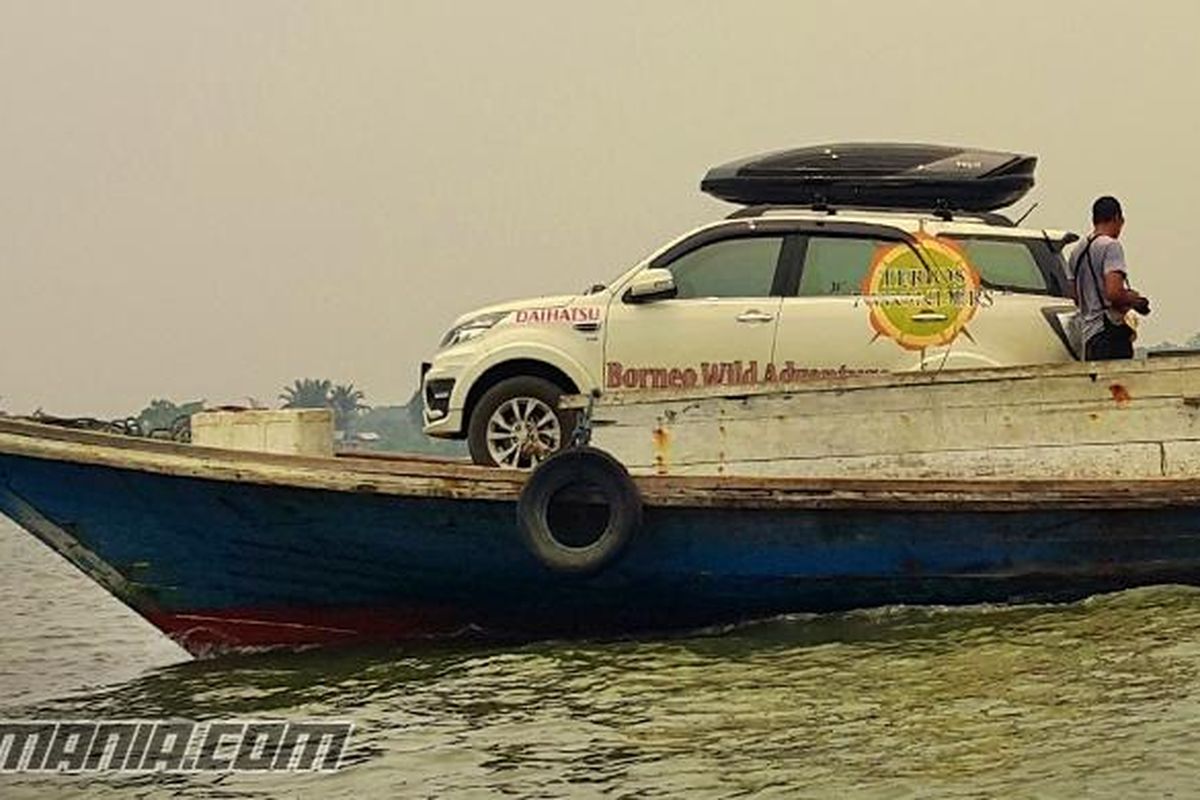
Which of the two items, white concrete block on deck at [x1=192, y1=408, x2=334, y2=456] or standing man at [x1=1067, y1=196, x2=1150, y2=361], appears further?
white concrete block on deck at [x1=192, y1=408, x2=334, y2=456]

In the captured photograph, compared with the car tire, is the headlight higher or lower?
higher

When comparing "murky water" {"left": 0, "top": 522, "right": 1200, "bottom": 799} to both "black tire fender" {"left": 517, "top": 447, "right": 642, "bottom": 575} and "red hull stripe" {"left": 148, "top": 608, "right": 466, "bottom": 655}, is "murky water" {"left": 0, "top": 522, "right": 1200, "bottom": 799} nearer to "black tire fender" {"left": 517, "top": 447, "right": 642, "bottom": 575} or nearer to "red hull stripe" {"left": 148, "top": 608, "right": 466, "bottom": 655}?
"red hull stripe" {"left": 148, "top": 608, "right": 466, "bottom": 655}

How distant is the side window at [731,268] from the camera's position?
1119 centimetres

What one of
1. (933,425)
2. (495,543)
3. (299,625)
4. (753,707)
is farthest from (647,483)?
(299,625)

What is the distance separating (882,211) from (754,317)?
1.17 metres

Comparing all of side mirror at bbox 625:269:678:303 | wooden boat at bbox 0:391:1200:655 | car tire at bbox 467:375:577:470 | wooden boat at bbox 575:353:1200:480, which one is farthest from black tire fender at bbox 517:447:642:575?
side mirror at bbox 625:269:678:303

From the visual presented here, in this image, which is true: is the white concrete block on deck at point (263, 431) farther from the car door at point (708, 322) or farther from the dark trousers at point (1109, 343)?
the dark trousers at point (1109, 343)

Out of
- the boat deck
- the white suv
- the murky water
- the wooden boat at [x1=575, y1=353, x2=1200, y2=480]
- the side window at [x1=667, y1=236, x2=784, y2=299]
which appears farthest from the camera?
the side window at [x1=667, y1=236, x2=784, y2=299]

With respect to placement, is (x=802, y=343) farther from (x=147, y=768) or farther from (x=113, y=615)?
(x=113, y=615)

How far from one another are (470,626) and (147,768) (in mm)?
2884

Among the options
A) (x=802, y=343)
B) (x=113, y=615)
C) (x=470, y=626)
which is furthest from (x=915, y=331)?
(x=113, y=615)

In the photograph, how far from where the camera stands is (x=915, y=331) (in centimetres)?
1105

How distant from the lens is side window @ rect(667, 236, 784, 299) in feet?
36.7

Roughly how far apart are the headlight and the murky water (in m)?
2.05
